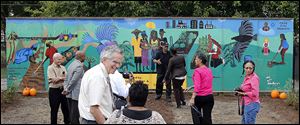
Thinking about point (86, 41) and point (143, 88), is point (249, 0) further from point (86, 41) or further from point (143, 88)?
point (143, 88)

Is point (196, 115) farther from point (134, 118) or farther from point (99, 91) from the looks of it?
point (134, 118)

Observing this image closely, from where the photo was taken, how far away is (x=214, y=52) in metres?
13.8

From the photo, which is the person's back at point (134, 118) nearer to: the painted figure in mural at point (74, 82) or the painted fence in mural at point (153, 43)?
the painted figure in mural at point (74, 82)

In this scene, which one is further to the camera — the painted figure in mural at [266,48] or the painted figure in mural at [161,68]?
the painted figure in mural at [266,48]

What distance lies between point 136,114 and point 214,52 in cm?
981

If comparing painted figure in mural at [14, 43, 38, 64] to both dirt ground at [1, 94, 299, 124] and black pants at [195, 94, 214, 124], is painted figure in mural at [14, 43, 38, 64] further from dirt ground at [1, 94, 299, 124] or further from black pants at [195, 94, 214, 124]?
black pants at [195, 94, 214, 124]

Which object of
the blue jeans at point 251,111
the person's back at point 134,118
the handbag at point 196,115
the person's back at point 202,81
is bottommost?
the handbag at point 196,115

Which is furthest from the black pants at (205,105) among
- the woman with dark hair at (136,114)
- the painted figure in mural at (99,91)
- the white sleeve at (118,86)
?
the woman with dark hair at (136,114)

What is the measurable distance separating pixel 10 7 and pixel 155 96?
73.4 feet

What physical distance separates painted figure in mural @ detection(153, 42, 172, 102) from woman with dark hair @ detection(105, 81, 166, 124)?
765cm

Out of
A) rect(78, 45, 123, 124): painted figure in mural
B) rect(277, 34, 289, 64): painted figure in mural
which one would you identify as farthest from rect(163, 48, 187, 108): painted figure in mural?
rect(78, 45, 123, 124): painted figure in mural

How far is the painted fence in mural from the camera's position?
44.7 ft

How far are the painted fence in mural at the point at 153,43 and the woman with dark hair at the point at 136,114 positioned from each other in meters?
9.18

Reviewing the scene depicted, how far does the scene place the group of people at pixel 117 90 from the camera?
14.6 feet
